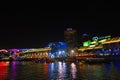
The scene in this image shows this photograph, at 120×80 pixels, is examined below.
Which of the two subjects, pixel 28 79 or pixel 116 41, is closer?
pixel 28 79

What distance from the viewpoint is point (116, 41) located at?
138m

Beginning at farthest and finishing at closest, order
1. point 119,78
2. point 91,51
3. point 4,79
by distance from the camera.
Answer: point 91,51, point 4,79, point 119,78

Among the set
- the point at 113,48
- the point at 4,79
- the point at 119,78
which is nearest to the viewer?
the point at 119,78

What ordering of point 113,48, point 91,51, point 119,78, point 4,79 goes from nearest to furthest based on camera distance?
point 119,78 < point 4,79 < point 113,48 < point 91,51

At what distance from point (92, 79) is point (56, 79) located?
5.44 metres

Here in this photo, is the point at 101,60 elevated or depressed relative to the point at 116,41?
depressed

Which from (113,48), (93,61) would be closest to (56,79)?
(93,61)

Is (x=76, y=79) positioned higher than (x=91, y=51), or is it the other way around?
(x=91, y=51)

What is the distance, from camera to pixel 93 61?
9894 cm

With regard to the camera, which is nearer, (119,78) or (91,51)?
(119,78)

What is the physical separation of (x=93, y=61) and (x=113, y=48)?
39104mm

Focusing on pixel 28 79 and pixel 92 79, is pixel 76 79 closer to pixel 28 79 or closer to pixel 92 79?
pixel 92 79

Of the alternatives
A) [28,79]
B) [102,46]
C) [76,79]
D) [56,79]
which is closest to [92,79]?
[76,79]

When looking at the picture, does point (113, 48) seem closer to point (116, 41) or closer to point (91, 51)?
point (116, 41)
